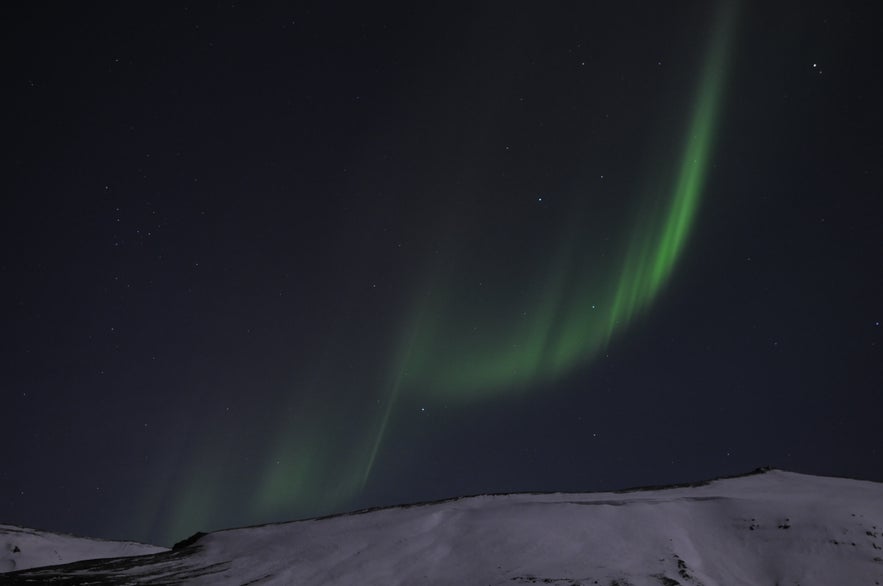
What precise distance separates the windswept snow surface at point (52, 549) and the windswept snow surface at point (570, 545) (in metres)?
Result: 9.87

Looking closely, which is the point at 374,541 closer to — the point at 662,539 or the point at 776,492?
the point at 662,539

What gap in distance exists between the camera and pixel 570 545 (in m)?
7.14

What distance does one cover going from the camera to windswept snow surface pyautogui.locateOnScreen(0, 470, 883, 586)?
6367mm

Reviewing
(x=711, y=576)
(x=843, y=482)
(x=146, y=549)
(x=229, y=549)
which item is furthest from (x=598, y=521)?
(x=146, y=549)

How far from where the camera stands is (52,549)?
18.0 metres

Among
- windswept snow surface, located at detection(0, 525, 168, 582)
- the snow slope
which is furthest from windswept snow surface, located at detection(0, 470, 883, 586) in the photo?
the snow slope

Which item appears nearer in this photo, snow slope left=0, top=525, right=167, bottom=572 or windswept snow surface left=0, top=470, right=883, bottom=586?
windswept snow surface left=0, top=470, right=883, bottom=586

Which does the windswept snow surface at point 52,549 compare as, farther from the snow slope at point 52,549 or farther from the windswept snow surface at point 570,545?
the windswept snow surface at point 570,545

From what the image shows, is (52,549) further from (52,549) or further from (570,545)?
(570,545)

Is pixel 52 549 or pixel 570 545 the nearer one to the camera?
pixel 570 545

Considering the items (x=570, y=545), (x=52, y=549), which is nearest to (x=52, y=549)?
(x=52, y=549)

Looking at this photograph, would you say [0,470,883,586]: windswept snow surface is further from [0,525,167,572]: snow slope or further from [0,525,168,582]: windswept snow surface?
[0,525,167,572]: snow slope

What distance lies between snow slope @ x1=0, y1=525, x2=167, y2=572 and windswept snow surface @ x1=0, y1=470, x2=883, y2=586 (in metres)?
10.00

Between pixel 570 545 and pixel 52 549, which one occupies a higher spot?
pixel 570 545
